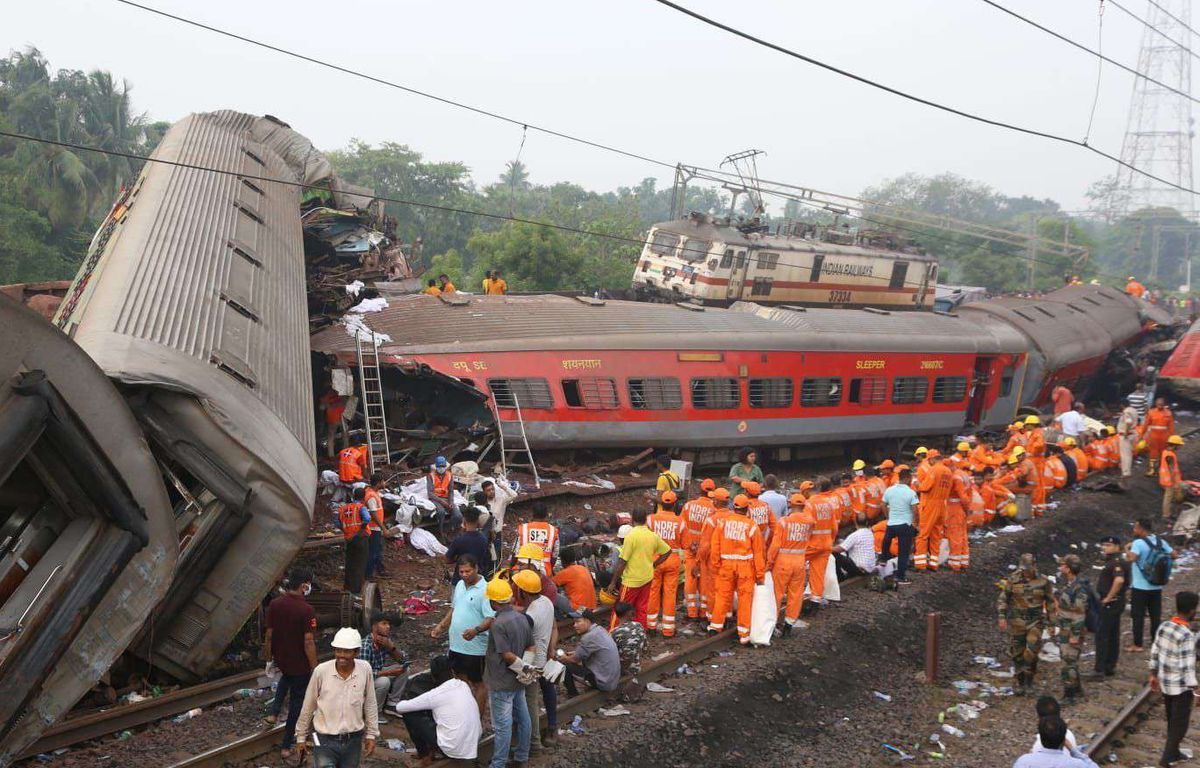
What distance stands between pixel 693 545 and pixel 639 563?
4.96ft

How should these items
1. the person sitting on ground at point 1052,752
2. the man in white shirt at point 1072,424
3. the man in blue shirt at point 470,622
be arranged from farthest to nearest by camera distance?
the man in white shirt at point 1072,424, the man in blue shirt at point 470,622, the person sitting on ground at point 1052,752

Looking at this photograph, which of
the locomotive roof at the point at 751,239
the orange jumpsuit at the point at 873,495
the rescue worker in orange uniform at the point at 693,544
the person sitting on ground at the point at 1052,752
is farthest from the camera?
the locomotive roof at the point at 751,239

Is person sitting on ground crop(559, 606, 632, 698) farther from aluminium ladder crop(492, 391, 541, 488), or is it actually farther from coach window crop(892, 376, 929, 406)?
coach window crop(892, 376, 929, 406)

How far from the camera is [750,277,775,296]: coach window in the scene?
28.4 metres

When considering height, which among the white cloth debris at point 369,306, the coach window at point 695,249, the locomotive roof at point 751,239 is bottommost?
the white cloth debris at point 369,306

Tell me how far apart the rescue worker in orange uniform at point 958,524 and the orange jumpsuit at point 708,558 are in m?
4.35

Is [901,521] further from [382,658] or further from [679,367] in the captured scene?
[382,658]

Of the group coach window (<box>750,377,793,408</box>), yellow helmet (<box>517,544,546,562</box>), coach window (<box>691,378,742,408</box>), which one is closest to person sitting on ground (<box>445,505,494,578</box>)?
yellow helmet (<box>517,544,546,562</box>)

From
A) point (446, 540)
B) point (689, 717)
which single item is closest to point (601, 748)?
point (689, 717)

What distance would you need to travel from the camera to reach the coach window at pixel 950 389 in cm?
2417

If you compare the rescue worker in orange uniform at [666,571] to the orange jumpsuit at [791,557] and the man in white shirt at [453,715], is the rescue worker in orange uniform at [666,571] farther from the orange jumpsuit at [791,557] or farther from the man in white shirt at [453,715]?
the man in white shirt at [453,715]

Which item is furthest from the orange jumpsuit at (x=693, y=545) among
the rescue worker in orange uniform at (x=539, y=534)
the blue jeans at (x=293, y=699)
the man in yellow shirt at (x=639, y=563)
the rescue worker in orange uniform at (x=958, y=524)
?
the blue jeans at (x=293, y=699)

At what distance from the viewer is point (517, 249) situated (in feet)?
131

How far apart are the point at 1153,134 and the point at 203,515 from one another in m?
162
